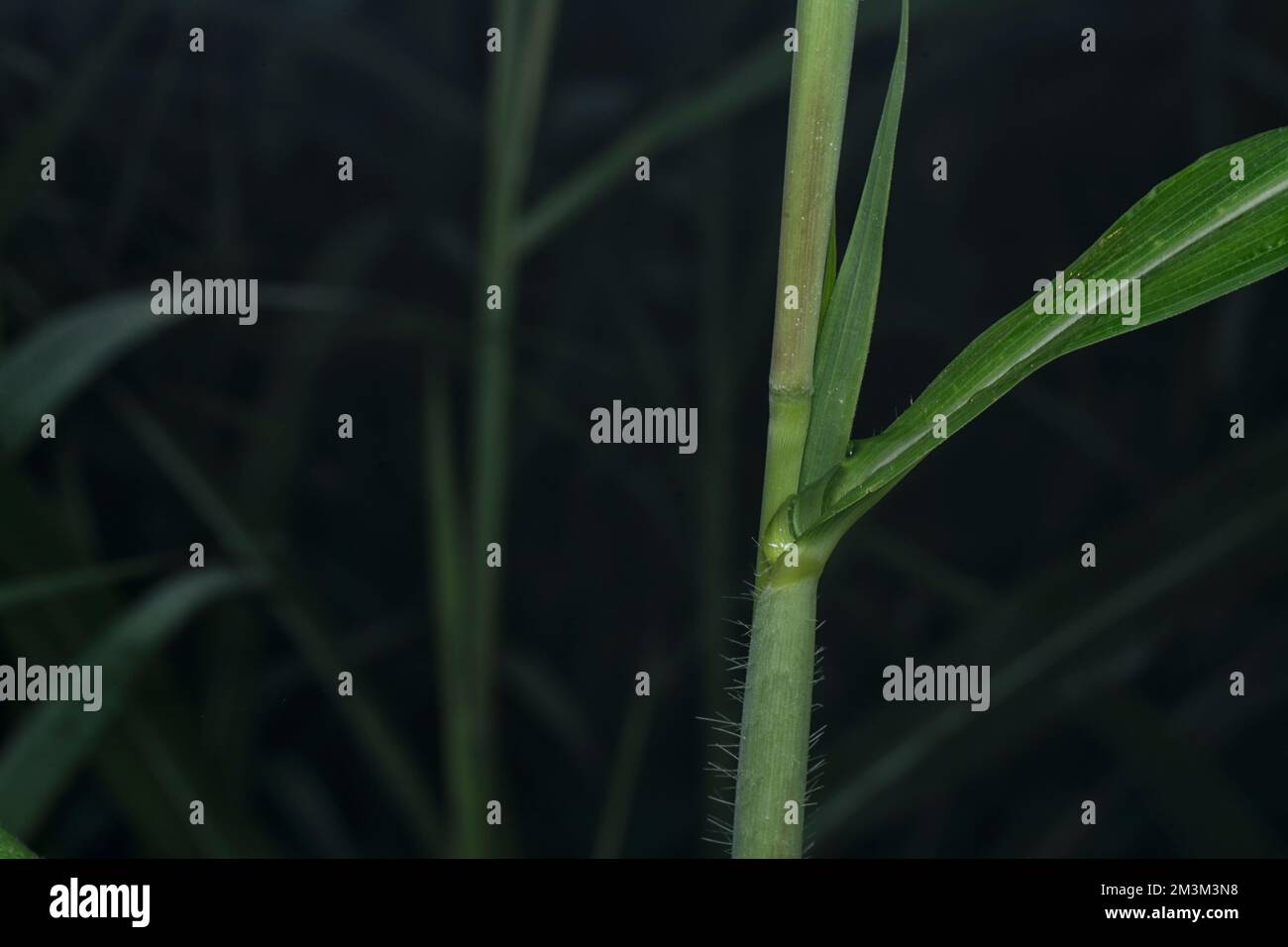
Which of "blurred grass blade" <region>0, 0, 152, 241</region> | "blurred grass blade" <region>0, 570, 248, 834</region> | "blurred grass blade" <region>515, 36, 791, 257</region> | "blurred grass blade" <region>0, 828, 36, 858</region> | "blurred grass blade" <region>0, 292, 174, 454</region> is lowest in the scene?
"blurred grass blade" <region>0, 828, 36, 858</region>

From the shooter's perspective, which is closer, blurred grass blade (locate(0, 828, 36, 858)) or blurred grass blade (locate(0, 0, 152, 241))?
blurred grass blade (locate(0, 828, 36, 858))

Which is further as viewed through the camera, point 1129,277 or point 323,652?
point 323,652

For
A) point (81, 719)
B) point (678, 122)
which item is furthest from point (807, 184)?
point (81, 719)

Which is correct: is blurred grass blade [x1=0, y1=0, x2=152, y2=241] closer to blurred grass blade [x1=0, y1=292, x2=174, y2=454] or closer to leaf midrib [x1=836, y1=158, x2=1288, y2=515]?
blurred grass blade [x1=0, y1=292, x2=174, y2=454]

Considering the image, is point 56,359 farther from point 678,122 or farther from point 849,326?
point 849,326

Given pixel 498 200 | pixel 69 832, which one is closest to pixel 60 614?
pixel 498 200

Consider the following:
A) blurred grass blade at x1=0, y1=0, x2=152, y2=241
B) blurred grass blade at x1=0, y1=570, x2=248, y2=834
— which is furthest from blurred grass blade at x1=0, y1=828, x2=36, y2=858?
blurred grass blade at x1=0, y1=0, x2=152, y2=241

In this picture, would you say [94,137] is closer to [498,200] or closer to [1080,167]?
[498,200]

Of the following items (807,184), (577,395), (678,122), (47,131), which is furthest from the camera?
(577,395)
